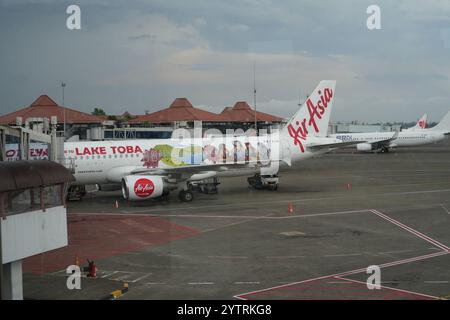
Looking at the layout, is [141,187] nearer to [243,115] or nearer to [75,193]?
[75,193]

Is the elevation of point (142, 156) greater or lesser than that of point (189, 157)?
greater

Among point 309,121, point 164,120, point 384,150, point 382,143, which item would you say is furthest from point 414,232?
point 384,150

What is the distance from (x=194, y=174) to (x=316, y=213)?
8249 mm

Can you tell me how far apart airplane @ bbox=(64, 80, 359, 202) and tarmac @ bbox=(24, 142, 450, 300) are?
134cm

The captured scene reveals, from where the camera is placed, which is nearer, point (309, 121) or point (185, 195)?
point (185, 195)

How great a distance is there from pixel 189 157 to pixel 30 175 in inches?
793

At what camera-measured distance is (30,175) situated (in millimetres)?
10867

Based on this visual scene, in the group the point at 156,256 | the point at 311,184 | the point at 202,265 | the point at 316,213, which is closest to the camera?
the point at 202,265

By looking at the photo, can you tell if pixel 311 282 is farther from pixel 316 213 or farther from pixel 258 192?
pixel 258 192

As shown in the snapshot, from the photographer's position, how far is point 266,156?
3250cm

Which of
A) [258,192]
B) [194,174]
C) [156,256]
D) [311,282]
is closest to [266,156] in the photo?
[258,192]

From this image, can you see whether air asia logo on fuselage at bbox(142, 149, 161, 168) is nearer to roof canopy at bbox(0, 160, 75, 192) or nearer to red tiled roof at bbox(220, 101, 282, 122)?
red tiled roof at bbox(220, 101, 282, 122)

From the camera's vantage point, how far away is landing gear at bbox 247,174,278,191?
34.5 metres

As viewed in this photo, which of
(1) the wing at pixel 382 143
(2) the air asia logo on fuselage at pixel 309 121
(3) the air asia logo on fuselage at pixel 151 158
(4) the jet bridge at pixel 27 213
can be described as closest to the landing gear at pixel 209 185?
(3) the air asia logo on fuselage at pixel 151 158
